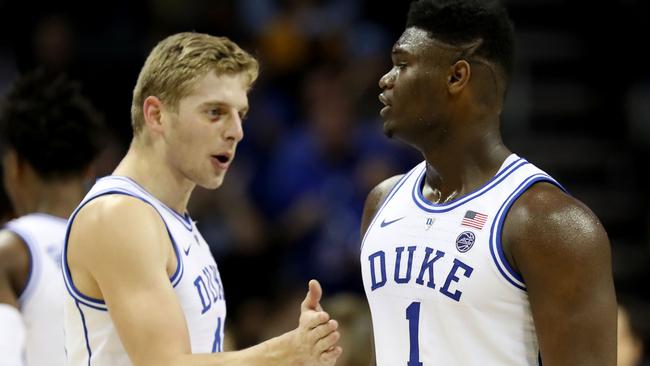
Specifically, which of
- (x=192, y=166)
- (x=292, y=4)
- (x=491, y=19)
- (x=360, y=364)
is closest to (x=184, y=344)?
(x=192, y=166)

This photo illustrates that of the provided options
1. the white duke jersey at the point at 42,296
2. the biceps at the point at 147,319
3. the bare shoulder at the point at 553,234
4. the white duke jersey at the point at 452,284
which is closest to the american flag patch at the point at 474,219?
the white duke jersey at the point at 452,284

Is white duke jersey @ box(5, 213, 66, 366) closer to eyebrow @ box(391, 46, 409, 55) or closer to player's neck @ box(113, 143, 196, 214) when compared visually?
player's neck @ box(113, 143, 196, 214)

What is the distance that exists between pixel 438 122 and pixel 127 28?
687 cm

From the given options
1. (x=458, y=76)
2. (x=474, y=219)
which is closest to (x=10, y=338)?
(x=474, y=219)

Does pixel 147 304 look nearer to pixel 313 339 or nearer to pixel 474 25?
pixel 313 339

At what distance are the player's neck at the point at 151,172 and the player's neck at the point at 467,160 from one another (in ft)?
3.58

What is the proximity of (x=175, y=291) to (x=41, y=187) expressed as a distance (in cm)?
148

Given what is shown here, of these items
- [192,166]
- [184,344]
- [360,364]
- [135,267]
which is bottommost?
[360,364]

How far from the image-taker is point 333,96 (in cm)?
980

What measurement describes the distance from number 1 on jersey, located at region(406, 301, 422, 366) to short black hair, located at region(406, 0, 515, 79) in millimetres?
965

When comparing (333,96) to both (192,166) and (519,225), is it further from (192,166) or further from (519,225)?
(519,225)

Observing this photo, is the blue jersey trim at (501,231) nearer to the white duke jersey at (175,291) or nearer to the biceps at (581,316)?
the biceps at (581,316)

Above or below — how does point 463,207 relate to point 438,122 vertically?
below

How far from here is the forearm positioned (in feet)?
12.3
